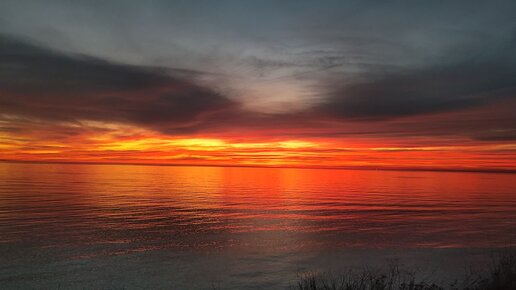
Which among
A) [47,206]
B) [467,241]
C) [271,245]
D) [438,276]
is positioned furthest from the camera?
[47,206]

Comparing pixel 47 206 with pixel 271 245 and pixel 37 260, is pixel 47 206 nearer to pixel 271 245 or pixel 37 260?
pixel 37 260

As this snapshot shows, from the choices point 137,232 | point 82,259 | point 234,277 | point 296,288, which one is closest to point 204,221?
point 137,232

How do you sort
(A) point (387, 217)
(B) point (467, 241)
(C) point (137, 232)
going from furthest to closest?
(A) point (387, 217)
(C) point (137, 232)
(B) point (467, 241)

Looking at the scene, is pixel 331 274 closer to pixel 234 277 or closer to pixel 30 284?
pixel 234 277

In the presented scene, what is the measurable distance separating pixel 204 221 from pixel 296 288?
20.3 meters

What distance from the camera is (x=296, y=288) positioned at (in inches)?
635

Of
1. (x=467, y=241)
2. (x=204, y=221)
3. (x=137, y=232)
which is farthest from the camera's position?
(x=204, y=221)

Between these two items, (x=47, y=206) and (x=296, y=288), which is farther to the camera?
(x=47, y=206)

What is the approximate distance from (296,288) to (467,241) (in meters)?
16.5

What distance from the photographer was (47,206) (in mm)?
42906

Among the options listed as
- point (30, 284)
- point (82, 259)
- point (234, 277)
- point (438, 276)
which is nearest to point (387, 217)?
point (438, 276)

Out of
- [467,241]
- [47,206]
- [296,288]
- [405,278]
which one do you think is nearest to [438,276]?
[405,278]

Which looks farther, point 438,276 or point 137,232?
point 137,232

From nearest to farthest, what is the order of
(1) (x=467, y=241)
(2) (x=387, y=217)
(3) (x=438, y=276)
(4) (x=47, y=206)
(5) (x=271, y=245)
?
1. (3) (x=438, y=276)
2. (5) (x=271, y=245)
3. (1) (x=467, y=241)
4. (2) (x=387, y=217)
5. (4) (x=47, y=206)
